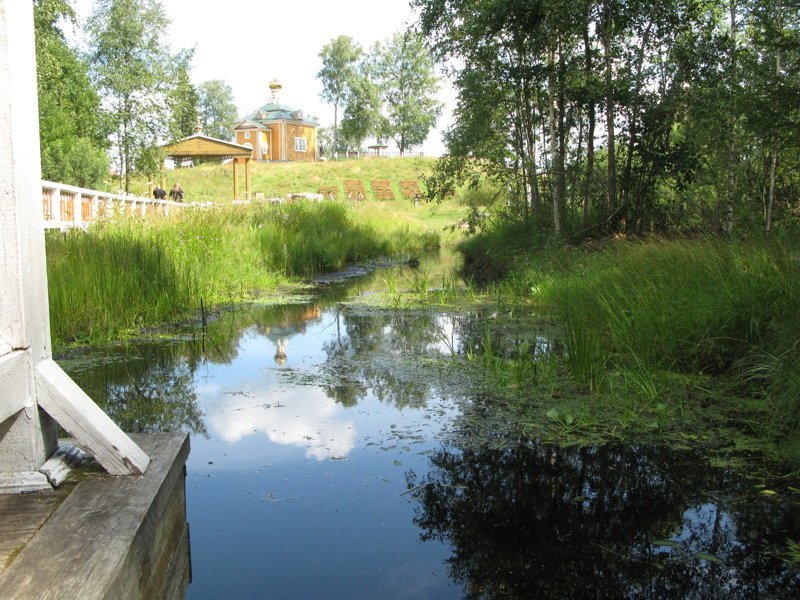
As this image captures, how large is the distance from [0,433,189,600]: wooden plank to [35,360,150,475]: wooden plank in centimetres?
5

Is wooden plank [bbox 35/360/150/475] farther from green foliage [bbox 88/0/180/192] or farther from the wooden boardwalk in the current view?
green foliage [bbox 88/0/180/192]

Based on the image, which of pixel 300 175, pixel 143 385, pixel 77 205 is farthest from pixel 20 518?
pixel 300 175

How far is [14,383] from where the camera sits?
1932 millimetres

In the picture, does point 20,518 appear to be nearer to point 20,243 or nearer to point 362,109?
point 20,243

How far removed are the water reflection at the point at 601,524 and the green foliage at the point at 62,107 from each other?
71.5 ft

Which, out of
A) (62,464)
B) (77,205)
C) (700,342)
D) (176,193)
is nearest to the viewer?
(62,464)

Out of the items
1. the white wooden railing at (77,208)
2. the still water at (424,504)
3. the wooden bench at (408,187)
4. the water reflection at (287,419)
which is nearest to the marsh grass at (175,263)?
the white wooden railing at (77,208)

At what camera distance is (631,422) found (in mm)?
4004

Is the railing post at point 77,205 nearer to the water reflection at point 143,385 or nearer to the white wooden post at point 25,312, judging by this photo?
the water reflection at point 143,385

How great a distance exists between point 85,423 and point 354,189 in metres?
41.6

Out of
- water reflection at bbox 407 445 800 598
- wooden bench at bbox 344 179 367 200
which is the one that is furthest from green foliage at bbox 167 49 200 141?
water reflection at bbox 407 445 800 598

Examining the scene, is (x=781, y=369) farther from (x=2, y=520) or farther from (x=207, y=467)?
(x=2, y=520)

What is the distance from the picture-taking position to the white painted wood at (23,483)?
204 cm

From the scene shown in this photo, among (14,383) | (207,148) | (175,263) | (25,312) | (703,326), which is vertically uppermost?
(207,148)
